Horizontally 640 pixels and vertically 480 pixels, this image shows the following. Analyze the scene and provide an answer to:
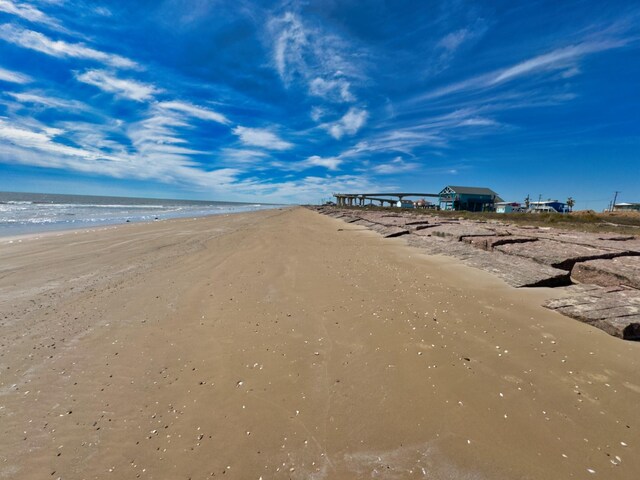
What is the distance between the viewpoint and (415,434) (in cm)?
224

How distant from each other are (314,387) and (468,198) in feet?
223

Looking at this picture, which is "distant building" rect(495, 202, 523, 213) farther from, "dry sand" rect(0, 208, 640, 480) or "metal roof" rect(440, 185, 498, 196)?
"dry sand" rect(0, 208, 640, 480)

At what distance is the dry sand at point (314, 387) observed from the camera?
204 cm

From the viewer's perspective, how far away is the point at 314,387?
→ 284cm

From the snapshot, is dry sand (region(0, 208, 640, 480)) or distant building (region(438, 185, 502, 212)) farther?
A: distant building (region(438, 185, 502, 212))

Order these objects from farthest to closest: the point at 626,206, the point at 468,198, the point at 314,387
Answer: the point at 626,206 < the point at 468,198 < the point at 314,387

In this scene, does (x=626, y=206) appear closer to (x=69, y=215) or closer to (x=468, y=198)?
(x=468, y=198)

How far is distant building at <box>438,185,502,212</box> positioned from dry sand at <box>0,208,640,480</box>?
6235 cm

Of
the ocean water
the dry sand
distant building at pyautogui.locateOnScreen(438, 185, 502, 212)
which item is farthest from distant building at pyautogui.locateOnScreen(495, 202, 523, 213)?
the dry sand

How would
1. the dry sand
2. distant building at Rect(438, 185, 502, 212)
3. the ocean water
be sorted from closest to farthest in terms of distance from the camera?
the dry sand → the ocean water → distant building at Rect(438, 185, 502, 212)

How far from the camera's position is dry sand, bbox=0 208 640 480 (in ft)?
6.70

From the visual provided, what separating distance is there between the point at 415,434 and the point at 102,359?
356 cm

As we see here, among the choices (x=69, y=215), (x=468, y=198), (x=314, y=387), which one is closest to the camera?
(x=314, y=387)

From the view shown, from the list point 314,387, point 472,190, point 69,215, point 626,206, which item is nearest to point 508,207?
point 472,190
